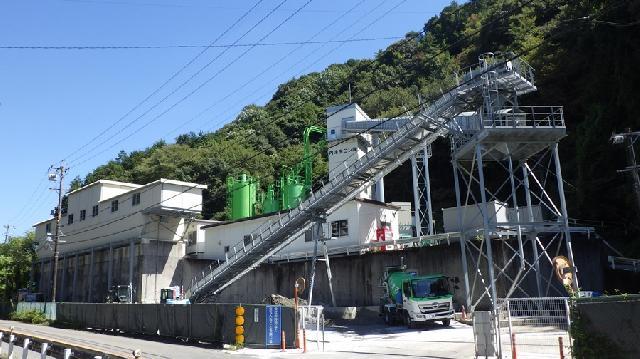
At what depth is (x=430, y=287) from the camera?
84.8 ft

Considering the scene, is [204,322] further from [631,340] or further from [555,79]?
[555,79]

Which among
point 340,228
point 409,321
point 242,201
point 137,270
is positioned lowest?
point 409,321

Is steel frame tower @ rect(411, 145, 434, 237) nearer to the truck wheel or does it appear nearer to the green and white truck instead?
the green and white truck

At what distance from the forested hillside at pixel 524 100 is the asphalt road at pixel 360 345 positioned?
863 centimetres

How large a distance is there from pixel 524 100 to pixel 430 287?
34925mm

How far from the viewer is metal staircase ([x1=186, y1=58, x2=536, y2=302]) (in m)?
25.7

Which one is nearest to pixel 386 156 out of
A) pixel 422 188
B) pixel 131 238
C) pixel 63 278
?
pixel 131 238

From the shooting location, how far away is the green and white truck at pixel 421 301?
2525cm

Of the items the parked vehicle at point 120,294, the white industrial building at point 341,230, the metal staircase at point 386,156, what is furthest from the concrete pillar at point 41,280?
the metal staircase at point 386,156

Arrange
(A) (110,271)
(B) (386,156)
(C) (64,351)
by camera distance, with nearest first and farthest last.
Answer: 1. (C) (64,351)
2. (B) (386,156)
3. (A) (110,271)

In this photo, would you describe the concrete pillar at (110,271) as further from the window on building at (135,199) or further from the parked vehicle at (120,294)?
the window on building at (135,199)

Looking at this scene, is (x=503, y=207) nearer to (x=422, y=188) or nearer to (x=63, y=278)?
(x=422, y=188)

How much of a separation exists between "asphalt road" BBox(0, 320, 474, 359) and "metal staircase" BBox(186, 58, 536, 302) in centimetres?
743

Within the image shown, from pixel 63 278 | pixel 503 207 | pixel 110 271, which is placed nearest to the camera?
pixel 503 207
